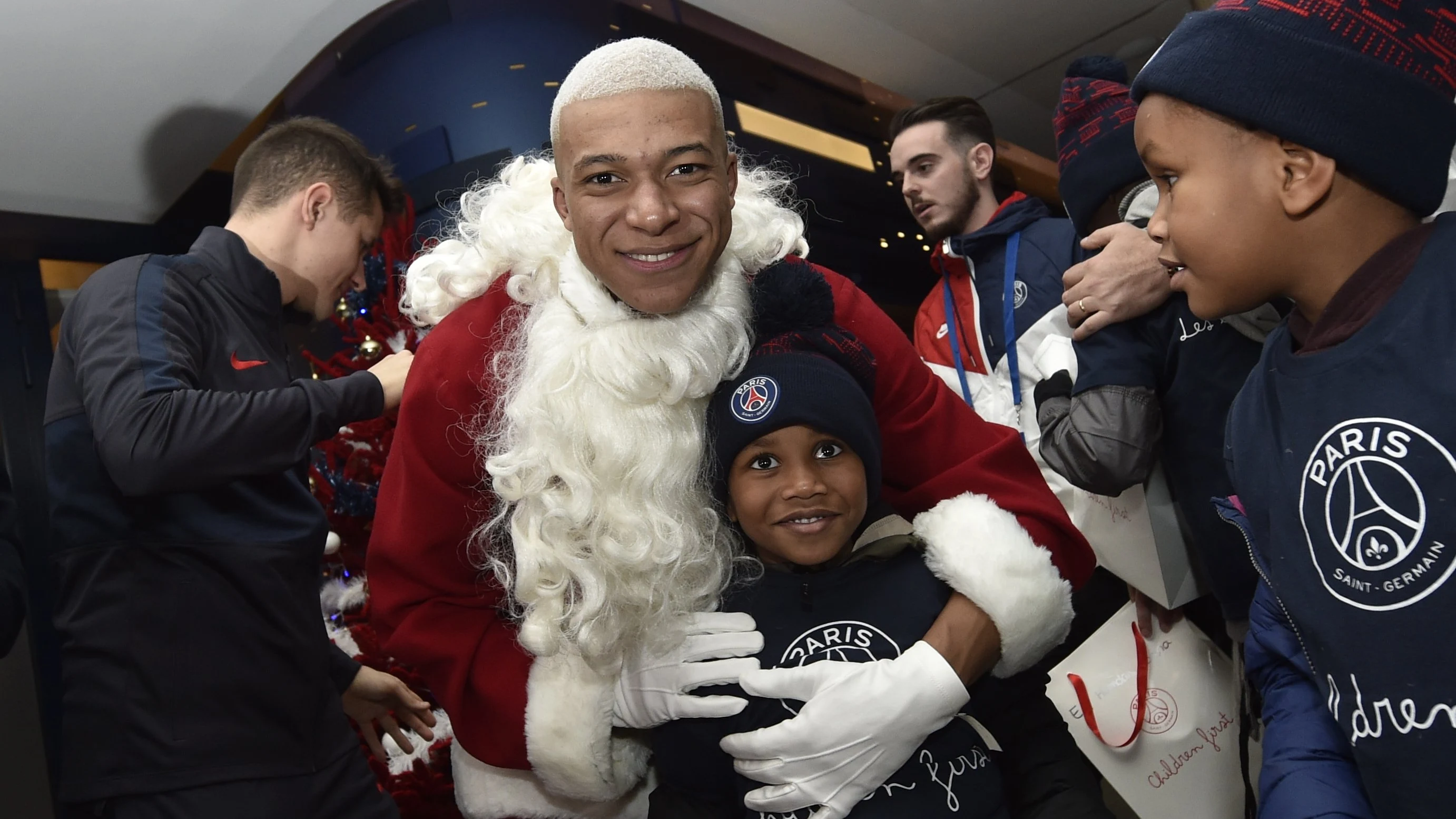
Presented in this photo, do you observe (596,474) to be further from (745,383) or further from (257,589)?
(257,589)

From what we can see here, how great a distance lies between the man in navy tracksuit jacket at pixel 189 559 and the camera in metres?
1.75

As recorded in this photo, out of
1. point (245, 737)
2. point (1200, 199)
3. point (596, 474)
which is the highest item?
point (1200, 199)

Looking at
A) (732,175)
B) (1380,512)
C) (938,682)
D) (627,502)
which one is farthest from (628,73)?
(1380,512)

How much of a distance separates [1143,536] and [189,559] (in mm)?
1850

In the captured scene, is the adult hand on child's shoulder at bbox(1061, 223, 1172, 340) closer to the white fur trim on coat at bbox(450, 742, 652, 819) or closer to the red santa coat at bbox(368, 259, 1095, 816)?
the red santa coat at bbox(368, 259, 1095, 816)

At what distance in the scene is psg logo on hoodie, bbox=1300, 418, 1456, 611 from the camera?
3.29 ft

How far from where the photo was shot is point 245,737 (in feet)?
Result: 5.99

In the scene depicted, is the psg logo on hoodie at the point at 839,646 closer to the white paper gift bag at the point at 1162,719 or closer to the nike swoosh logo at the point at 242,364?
the white paper gift bag at the point at 1162,719

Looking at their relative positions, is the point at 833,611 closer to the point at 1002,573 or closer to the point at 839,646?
the point at 839,646

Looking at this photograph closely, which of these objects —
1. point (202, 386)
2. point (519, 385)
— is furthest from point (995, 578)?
point (202, 386)

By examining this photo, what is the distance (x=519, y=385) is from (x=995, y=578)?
83cm

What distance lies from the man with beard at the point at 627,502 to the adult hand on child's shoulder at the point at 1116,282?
325 millimetres

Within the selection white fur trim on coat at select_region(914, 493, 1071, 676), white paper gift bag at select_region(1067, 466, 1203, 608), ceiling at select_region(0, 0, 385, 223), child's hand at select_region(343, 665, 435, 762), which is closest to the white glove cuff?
white fur trim on coat at select_region(914, 493, 1071, 676)

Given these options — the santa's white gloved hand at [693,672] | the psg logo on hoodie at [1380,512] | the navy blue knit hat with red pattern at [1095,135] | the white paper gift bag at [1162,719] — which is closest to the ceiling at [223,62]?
the navy blue knit hat with red pattern at [1095,135]
